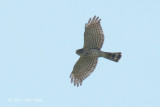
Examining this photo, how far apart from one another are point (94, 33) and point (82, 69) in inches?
91.4

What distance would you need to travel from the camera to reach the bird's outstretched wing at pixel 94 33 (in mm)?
23797

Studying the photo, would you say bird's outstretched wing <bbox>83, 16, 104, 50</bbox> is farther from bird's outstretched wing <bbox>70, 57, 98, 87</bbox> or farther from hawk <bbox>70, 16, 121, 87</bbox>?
bird's outstretched wing <bbox>70, 57, 98, 87</bbox>

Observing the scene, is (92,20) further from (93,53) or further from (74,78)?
(74,78)

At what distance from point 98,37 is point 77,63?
203 cm

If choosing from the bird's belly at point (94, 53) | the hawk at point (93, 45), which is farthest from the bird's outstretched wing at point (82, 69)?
the bird's belly at point (94, 53)

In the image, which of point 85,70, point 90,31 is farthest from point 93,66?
point 90,31

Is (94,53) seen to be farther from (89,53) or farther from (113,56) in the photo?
(113,56)

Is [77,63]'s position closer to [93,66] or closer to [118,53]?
[93,66]

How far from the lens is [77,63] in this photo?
24859mm

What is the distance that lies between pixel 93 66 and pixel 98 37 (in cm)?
176

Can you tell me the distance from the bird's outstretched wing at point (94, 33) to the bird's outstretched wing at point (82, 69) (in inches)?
40.6

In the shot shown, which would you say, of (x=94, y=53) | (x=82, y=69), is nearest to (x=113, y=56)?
(x=94, y=53)

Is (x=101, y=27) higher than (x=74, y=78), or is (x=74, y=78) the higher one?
(x=101, y=27)

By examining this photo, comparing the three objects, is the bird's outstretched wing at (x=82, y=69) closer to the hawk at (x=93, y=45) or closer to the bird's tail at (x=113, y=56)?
the hawk at (x=93, y=45)
